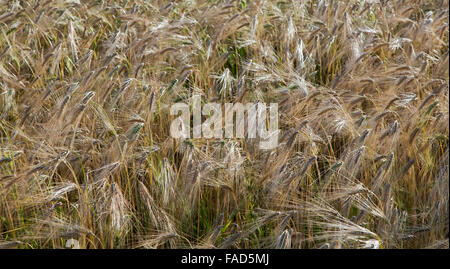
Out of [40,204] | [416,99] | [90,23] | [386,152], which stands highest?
[90,23]

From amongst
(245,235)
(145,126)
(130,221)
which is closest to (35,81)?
(145,126)

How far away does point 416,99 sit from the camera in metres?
2.70

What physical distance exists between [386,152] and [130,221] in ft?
3.85

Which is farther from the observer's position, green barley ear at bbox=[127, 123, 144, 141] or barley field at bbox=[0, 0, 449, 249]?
green barley ear at bbox=[127, 123, 144, 141]

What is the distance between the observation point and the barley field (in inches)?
82.8

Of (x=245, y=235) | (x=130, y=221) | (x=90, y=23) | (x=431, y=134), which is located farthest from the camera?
Result: (x=90, y=23)

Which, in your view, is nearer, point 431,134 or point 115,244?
point 115,244

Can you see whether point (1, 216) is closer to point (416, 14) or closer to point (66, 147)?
point (66, 147)

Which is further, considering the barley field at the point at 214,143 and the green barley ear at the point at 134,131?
the green barley ear at the point at 134,131

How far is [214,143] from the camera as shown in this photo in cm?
233

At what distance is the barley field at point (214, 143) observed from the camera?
82.8 inches

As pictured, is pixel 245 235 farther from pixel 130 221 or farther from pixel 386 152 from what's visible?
pixel 386 152

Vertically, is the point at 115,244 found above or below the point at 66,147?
below

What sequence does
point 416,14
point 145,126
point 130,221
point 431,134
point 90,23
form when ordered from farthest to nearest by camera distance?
point 416,14
point 90,23
point 431,134
point 145,126
point 130,221
